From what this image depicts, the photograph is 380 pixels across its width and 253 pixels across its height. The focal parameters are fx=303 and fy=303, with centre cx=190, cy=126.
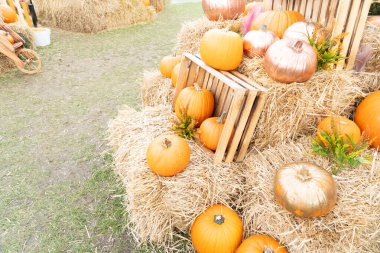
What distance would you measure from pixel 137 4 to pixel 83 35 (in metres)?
1.92

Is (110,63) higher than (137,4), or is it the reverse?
(137,4)

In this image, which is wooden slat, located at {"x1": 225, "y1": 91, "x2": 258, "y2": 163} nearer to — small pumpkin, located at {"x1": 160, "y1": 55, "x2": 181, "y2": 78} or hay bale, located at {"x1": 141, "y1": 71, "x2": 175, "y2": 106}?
hay bale, located at {"x1": 141, "y1": 71, "x2": 175, "y2": 106}

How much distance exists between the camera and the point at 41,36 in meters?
6.86

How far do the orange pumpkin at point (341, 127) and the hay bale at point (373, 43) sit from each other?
700 millimetres

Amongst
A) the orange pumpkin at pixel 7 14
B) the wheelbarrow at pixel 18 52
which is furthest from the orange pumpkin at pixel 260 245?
the orange pumpkin at pixel 7 14

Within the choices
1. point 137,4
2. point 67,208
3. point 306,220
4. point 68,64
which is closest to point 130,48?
point 68,64

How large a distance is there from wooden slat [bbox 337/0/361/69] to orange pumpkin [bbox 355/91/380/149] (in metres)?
0.39

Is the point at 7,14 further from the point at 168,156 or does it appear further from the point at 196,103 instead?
the point at 168,156

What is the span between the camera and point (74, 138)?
396 cm

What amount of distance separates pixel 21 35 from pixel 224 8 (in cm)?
452

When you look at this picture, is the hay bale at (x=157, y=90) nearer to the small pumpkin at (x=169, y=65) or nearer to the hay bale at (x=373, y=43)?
the small pumpkin at (x=169, y=65)

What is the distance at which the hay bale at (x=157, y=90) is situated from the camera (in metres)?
3.76

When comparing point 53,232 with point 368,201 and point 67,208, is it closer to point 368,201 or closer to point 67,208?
point 67,208

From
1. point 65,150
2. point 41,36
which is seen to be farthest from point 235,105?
point 41,36
